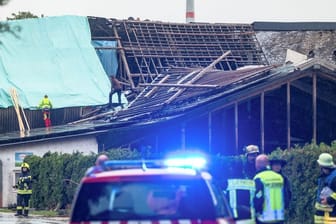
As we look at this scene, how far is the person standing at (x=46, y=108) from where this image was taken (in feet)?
138

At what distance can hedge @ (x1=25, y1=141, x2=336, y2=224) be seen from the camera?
69.3 feet

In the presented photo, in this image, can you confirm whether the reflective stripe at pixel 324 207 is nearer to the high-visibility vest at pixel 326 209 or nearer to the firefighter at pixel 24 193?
the high-visibility vest at pixel 326 209

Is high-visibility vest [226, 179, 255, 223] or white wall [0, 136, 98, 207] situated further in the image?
white wall [0, 136, 98, 207]

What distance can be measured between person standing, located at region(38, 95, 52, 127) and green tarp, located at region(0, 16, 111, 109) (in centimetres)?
56

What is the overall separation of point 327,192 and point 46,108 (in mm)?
28800

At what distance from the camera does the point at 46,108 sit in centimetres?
4234

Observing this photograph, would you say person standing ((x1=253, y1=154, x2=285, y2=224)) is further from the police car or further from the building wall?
the building wall

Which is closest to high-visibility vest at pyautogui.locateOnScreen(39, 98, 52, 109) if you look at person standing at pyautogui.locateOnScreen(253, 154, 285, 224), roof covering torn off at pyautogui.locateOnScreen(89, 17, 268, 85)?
roof covering torn off at pyautogui.locateOnScreen(89, 17, 268, 85)

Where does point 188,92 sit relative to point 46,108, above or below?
above

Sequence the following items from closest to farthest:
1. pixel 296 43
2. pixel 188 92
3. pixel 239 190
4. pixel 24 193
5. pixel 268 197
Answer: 1. pixel 268 197
2. pixel 239 190
3. pixel 24 193
4. pixel 188 92
5. pixel 296 43

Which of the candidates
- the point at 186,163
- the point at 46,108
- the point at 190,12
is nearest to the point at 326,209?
the point at 186,163

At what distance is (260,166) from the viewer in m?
14.1

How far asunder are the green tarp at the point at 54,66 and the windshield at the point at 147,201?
3197 cm

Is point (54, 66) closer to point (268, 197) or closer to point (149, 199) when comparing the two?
point (268, 197)
